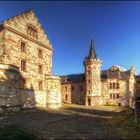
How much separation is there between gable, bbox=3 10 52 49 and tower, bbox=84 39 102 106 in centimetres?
1783

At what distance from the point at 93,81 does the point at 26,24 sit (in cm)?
2489

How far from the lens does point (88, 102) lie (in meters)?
53.4

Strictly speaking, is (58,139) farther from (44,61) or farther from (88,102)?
(88,102)

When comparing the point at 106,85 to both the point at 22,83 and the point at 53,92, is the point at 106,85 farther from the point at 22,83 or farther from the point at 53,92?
the point at 22,83

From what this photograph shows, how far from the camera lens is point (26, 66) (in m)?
32.7

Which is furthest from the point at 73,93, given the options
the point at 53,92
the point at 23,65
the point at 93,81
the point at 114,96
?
the point at 23,65

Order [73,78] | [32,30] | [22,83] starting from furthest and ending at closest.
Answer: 1. [73,78]
2. [32,30]
3. [22,83]

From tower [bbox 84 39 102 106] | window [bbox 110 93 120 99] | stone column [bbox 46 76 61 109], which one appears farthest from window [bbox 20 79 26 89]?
window [bbox 110 93 120 99]

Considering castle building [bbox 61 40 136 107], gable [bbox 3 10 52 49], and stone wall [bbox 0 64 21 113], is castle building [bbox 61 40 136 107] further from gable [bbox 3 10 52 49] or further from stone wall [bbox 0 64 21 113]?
stone wall [bbox 0 64 21 113]

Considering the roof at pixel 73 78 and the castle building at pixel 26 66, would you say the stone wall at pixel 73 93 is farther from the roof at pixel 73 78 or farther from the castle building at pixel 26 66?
the castle building at pixel 26 66

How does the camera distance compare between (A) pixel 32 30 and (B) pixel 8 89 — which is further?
(A) pixel 32 30

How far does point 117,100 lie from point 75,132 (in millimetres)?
40485

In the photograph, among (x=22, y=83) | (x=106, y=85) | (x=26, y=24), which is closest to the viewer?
(x=22, y=83)

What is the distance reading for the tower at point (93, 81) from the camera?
52.7m
